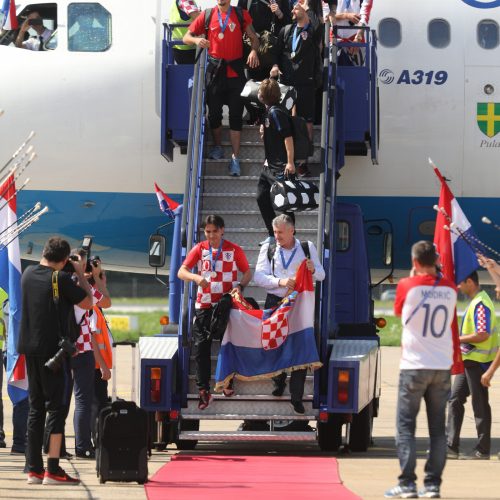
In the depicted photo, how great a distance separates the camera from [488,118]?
16562 millimetres

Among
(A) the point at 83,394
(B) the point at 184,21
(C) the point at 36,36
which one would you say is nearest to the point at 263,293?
(A) the point at 83,394

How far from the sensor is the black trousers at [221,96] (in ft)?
45.5

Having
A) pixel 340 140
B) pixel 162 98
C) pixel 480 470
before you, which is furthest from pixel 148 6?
pixel 480 470

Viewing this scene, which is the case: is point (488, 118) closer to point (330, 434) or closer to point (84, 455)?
point (330, 434)

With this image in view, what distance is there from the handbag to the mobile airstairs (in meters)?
0.13

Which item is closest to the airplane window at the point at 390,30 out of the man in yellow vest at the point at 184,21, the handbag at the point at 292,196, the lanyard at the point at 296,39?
the man in yellow vest at the point at 184,21

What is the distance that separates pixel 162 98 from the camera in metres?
14.4

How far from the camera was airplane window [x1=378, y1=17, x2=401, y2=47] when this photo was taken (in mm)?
16344

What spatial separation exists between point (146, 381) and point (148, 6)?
235 inches

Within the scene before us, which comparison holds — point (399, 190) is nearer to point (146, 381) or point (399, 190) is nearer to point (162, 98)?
point (162, 98)

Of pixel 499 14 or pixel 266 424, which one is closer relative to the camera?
pixel 266 424

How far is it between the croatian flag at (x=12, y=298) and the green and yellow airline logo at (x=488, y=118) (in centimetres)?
602

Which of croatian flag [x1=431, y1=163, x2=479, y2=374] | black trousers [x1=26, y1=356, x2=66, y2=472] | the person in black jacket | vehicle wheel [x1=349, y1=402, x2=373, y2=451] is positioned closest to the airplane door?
croatian flag [x1=431, y1=163, x2=479, y2=374]

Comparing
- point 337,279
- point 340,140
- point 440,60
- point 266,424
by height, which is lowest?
point 266,424
